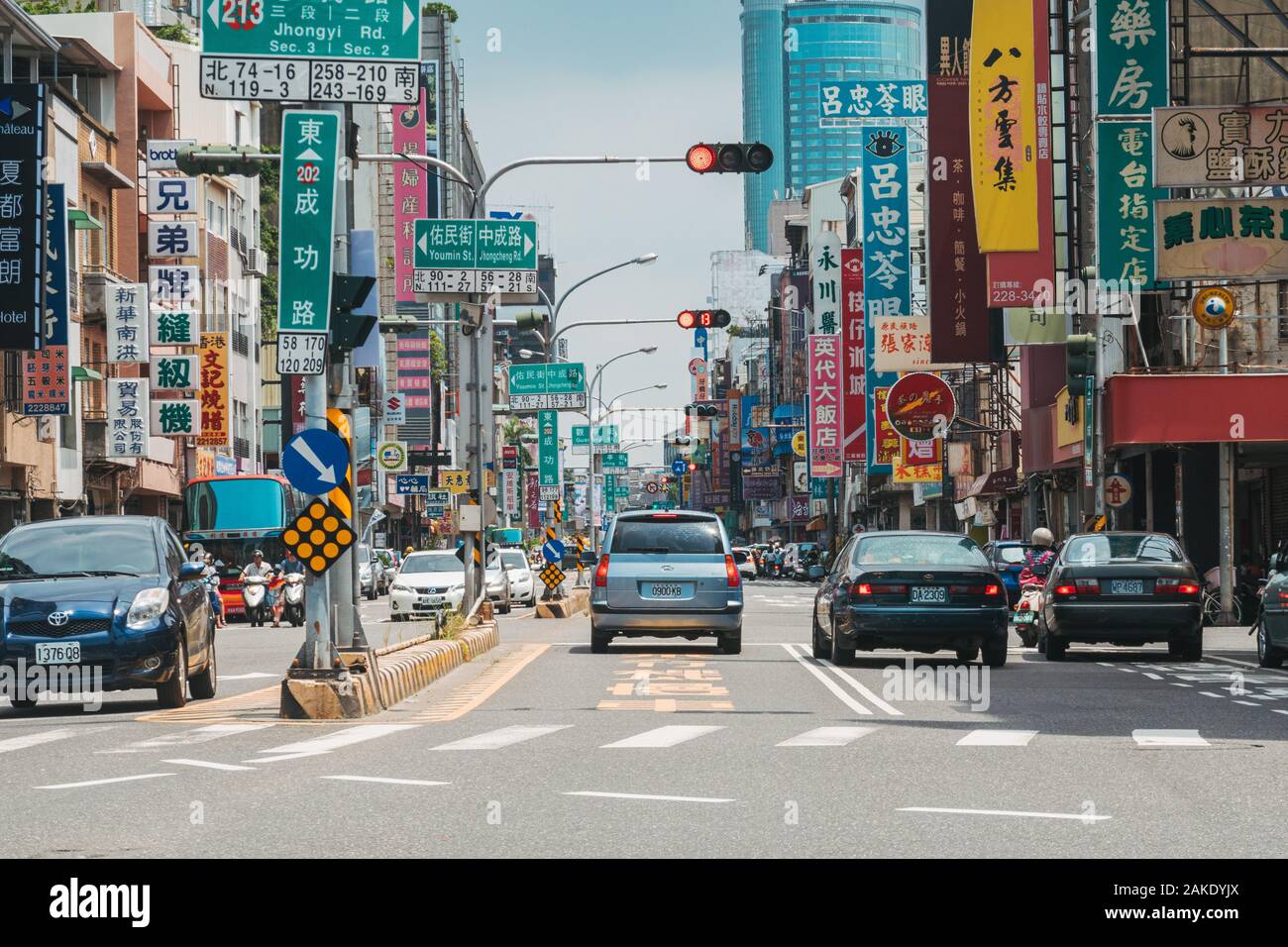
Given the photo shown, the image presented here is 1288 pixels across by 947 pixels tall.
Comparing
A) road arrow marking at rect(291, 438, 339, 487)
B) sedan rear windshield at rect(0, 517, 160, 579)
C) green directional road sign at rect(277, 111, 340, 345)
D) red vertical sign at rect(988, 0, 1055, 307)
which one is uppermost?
red vertical sign at rect(988, 0, 1055, 307)

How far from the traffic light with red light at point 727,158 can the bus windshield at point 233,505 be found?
26877 millimetres

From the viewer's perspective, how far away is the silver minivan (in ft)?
88.0

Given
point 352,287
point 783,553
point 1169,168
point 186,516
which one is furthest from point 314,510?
point 783,553

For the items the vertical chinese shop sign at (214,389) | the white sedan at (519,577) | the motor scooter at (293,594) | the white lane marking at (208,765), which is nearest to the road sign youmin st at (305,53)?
the white lane marking at (208,765)

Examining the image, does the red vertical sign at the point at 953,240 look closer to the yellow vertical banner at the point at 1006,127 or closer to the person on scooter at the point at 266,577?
the yellow vertical banner at the point at 1006,127

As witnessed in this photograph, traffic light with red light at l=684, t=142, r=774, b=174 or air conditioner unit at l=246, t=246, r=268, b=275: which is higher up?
air conditioner unit at l=246, t=246, r=268, b=275

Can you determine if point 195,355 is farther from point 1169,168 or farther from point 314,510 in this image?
point 314,510

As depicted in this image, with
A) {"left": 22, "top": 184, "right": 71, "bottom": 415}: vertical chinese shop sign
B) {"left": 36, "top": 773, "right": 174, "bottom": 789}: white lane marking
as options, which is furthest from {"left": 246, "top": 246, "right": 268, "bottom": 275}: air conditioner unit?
{"left": 36, "top": 773, "right": 174, "bottom": 789}: white lane marking

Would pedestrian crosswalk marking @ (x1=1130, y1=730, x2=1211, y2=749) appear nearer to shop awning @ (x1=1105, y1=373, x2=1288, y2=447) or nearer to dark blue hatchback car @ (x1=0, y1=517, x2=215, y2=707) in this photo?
dark blue hatchback car @ (x1=0, y1=517, x2=215, y2=707)

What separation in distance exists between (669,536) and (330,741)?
1255 cm

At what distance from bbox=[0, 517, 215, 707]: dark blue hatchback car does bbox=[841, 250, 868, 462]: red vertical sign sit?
174 ft

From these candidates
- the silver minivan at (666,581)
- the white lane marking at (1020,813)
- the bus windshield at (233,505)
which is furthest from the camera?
the bus windshield at (233,505)

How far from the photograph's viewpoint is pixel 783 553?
95875 millimetres

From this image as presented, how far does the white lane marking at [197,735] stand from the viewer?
49.1 feet
